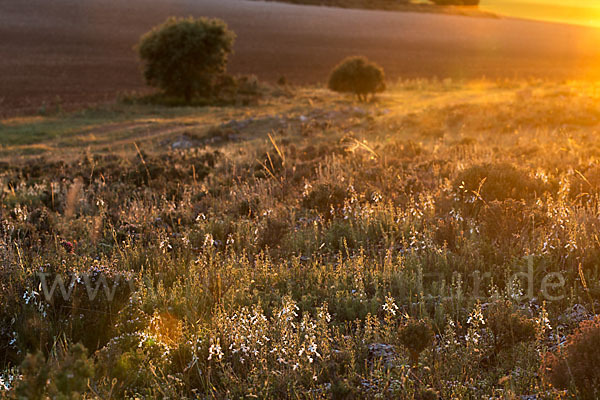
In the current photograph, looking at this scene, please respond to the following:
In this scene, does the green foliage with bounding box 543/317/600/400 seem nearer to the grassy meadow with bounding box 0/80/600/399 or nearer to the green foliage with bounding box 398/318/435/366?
the grassy meadow with bounding box 0/80/600/399

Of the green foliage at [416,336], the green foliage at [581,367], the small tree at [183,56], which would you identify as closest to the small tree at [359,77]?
the small tree at [183,56]

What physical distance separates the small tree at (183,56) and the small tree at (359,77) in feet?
37.9

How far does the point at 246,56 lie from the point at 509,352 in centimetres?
6516

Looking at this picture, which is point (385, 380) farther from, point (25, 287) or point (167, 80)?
point (167, 80)

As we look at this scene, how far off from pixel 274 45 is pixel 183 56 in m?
37.8

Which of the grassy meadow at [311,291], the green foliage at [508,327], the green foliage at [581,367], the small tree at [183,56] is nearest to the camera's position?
the green foliage at [581,367]

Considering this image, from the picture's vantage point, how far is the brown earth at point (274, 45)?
48844 millimetres

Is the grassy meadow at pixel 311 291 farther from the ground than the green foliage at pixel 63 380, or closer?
closer

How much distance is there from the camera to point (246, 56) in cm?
6462

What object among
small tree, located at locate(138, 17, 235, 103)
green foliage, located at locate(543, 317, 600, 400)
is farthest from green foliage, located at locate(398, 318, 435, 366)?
small tree, located at locate(138, 17, 235, 103)

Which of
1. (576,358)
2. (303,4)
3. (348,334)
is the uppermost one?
(303,4)

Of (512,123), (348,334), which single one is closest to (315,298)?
(348,334)

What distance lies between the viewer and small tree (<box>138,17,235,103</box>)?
3862 centimetres

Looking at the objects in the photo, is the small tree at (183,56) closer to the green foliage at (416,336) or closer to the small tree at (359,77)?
the small tree at (359,77)
